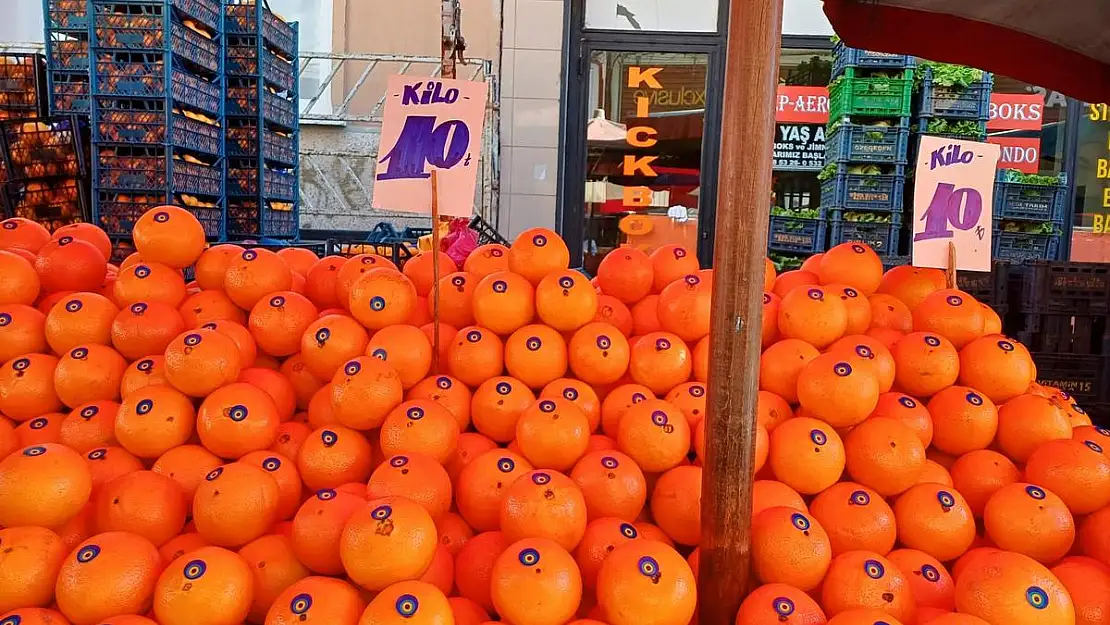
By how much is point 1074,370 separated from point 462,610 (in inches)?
161

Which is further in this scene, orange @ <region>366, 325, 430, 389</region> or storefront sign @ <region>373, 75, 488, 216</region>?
storefront sign @ <region>373, 75, 488, 216</region>

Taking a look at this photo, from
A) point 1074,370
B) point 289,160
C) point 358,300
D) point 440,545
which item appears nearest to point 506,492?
point 440,545

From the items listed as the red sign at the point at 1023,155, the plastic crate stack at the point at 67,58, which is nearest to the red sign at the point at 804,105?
the red sign at the point at 1023,155

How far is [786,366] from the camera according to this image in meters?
1.76

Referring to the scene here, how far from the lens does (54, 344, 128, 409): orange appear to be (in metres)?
1.73

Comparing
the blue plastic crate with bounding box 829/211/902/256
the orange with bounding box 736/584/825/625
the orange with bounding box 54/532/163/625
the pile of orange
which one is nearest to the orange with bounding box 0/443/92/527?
the pile of orange

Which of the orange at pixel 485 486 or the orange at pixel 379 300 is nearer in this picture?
the orange at pixel 485 486

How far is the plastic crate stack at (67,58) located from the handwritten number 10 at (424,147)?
507 cm

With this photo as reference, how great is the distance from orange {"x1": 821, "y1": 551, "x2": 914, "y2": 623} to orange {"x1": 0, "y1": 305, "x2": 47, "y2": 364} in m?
1.88

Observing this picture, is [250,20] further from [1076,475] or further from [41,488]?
[1076,475]

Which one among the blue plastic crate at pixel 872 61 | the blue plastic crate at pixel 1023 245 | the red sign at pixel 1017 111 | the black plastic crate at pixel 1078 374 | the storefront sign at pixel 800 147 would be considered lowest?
the black plastic crate at pixel 1078 374

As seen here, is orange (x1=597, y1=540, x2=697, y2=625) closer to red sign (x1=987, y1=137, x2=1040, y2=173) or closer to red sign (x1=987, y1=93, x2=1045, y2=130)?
red sign (x1=987, y1=137, x2=1040, y2=173)

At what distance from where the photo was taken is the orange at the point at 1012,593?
1265 millimetres

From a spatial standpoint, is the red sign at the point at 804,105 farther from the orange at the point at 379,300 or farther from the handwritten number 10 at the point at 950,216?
the orange at the point at 379,300
